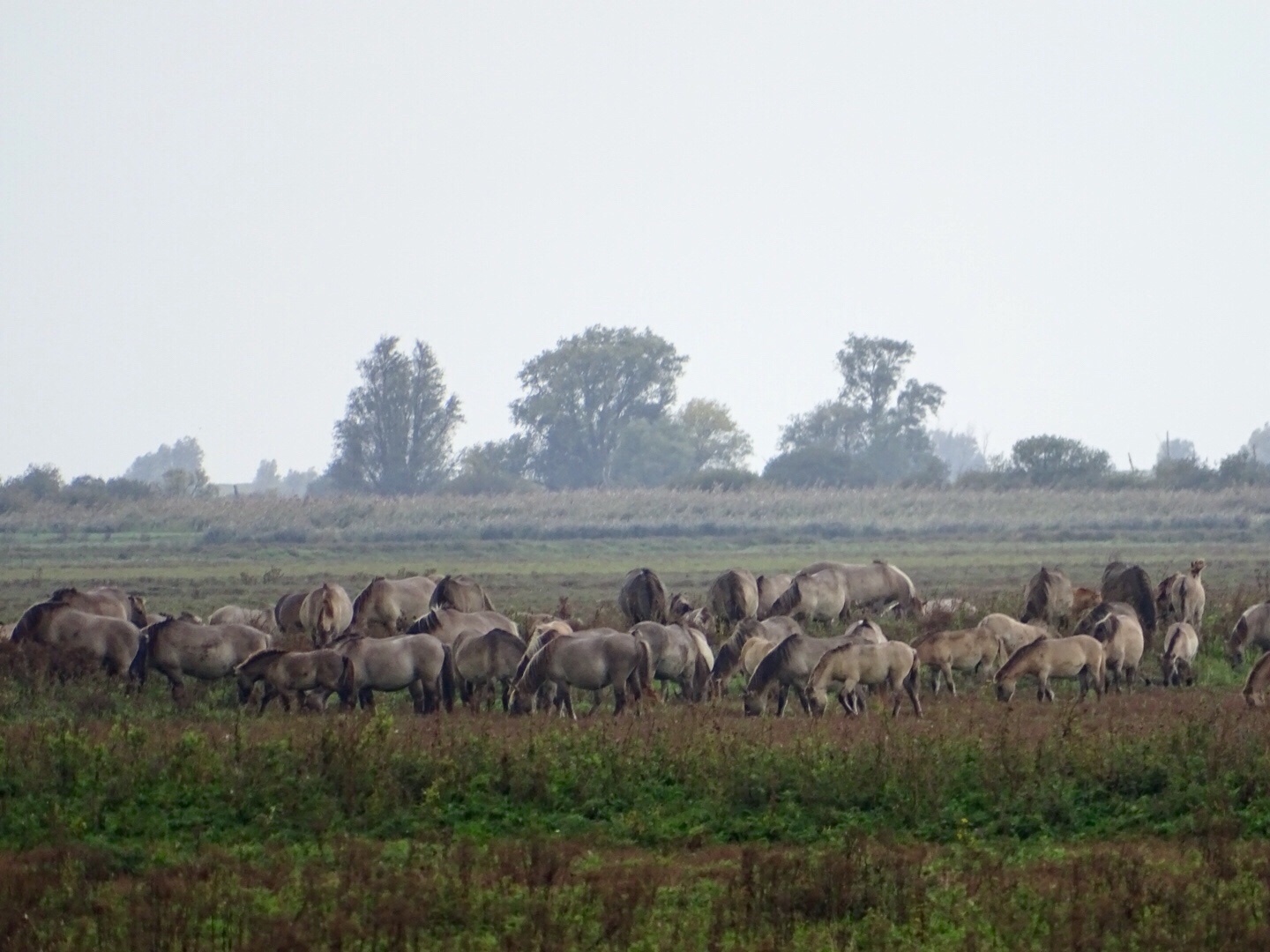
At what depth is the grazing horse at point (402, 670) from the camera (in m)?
19.3

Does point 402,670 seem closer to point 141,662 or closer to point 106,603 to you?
point 141,662

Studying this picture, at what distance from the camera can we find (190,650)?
805 inches

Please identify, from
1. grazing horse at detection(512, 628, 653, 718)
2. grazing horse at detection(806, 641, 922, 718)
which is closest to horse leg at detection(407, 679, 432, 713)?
grazing horse at detection(512, 628, 653, 718)

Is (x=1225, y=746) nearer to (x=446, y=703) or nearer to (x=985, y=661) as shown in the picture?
(x=985, y=661)

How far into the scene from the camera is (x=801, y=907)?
10516 millimetres

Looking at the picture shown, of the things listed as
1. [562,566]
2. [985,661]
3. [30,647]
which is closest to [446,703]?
[30,647]

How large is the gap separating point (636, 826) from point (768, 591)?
1624 centimetres

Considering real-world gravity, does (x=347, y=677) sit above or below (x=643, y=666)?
below

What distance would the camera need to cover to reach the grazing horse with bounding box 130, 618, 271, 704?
2033cm

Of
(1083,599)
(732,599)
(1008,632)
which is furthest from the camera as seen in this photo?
(732,599)

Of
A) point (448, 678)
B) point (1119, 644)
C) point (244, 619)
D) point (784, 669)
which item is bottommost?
point (448, 678)

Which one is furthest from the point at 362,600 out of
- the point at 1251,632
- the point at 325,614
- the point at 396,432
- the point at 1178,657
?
the point at 396,432

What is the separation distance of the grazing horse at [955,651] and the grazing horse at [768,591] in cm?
628

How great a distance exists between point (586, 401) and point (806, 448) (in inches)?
808
